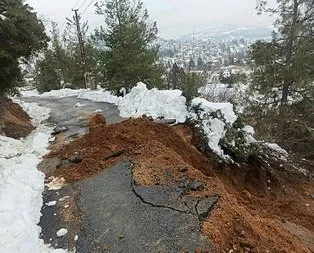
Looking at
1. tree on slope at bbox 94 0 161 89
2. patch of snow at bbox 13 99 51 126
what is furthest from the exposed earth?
tree on slope at bbox 94 0 161 89

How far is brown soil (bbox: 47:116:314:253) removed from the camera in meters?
4.41

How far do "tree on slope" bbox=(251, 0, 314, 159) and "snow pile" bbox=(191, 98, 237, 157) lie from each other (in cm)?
523

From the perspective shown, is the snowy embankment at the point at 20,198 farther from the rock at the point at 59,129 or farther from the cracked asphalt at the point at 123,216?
the rock at the point at 59,129

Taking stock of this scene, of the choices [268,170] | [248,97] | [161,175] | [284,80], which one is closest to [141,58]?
[248,97]

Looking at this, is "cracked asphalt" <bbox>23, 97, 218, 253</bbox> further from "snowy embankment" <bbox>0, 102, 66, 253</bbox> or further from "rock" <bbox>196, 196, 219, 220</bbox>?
"snowy embankment" <bbox>0, 102, 66, 253</bbox>

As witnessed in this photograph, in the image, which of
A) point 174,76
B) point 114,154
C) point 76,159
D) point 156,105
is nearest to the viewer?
point 114,154

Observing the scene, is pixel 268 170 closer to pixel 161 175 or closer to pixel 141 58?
pixel 161 175

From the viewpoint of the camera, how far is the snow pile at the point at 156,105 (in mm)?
10438

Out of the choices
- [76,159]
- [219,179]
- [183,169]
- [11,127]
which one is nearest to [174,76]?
[11,127]

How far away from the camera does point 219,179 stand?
7684 mm

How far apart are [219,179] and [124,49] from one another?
1390 cm

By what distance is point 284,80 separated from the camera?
15.1 m

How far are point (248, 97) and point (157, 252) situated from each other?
13.5m

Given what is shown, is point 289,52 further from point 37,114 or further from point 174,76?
point 174,76
